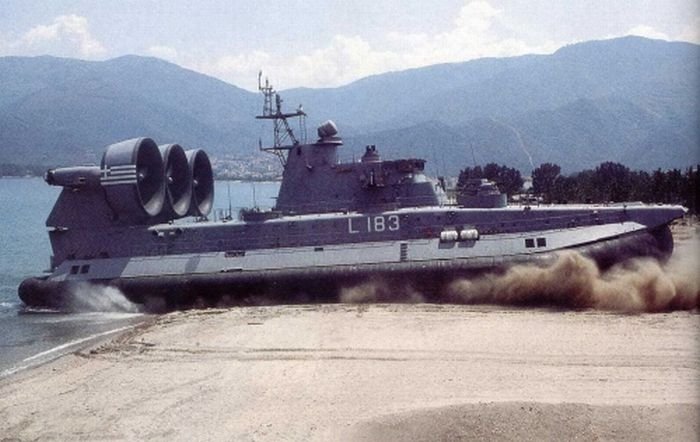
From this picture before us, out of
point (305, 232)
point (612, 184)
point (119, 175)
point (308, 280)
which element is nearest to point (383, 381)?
point (308, 280)

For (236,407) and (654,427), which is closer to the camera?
(654,427)

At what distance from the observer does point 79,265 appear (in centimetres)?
2470

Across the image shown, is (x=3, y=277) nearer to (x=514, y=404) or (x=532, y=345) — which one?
(x=532, y=345)

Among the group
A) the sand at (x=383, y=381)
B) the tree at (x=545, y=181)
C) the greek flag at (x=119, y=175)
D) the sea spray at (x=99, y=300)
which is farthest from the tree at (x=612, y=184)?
the sea spray at (x=99, y=300)

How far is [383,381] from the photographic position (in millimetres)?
12688

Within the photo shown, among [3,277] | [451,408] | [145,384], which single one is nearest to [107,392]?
[145,384]

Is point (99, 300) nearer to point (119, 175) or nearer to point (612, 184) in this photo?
point (119, 175)

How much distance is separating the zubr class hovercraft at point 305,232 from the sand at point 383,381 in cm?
Answer: 257

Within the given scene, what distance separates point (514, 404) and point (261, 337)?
842 centimetres

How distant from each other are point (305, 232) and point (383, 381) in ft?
36.6

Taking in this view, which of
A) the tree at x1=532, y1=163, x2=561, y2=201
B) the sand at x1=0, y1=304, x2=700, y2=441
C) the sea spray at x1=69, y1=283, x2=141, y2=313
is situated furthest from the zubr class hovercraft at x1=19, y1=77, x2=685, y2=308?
the tree at x1=532, y1=163, x2=561, y2=201

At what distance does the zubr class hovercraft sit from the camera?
20984 millimetres

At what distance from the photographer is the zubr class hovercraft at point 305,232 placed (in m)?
21.0

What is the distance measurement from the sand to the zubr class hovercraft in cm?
257
